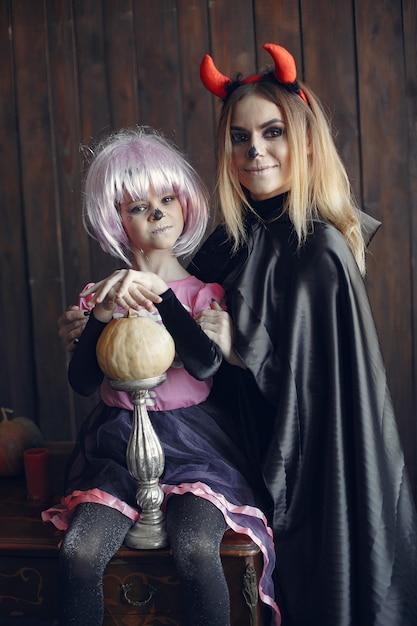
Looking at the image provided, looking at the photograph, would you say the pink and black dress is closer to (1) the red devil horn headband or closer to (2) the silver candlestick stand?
(2) the silver candlestick stand

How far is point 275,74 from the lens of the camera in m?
1.70

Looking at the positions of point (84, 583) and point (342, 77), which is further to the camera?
point (342, 77)

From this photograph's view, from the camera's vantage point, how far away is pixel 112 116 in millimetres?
2518

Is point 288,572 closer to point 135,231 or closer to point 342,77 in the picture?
point 135,231

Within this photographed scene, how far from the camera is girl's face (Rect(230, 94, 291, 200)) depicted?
5.53 ft

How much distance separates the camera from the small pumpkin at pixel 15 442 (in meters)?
2.01

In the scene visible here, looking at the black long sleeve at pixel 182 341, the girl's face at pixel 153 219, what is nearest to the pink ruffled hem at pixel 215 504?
the black long sleeve at pixel 182 341

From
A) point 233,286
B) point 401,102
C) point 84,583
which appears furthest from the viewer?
point 401,102

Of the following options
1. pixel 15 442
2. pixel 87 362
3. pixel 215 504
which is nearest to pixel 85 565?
pixel 215 504

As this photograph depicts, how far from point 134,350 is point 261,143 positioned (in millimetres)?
588

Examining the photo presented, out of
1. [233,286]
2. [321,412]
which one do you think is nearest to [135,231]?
[233,286]

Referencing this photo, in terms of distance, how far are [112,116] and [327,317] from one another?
1278mm

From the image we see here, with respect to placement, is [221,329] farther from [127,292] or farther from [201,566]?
[201,566]

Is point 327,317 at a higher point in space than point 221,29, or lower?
lower
